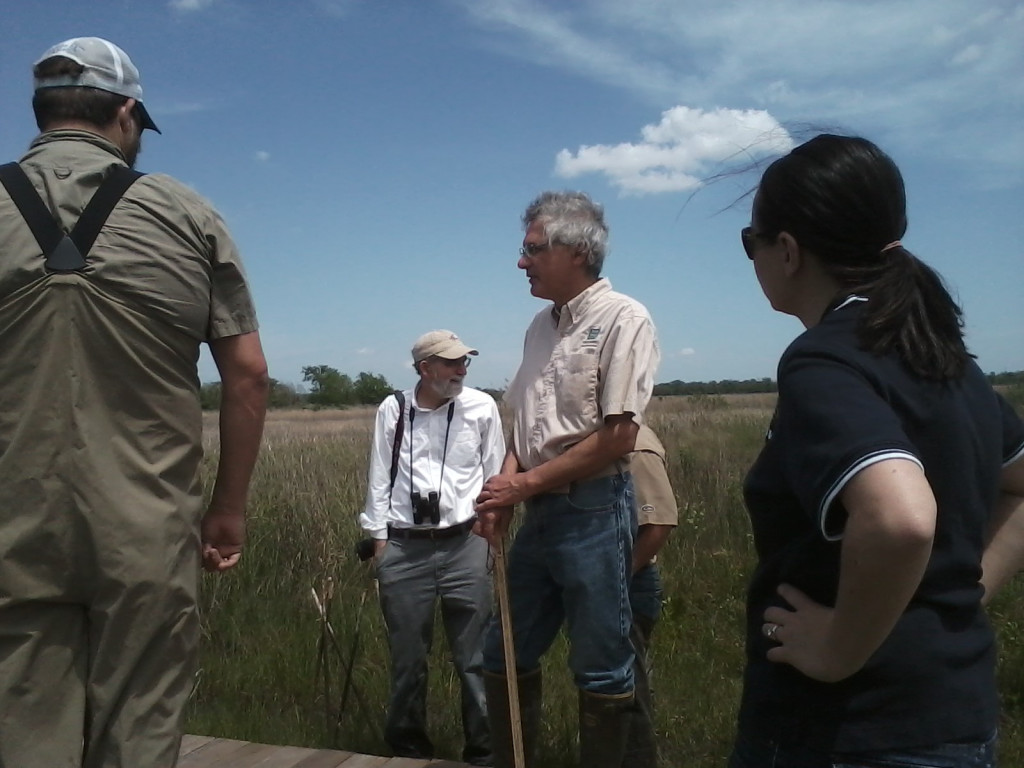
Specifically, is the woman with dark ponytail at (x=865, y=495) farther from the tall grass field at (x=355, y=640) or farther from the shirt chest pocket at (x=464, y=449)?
the shirt chest pocket at (x=464, y=449)

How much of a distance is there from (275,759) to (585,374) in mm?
1836

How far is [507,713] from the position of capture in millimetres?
3010

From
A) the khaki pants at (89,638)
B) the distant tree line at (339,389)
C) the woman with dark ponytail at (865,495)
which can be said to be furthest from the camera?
the distant tree line at (339,389)

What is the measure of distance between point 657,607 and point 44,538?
100 inches

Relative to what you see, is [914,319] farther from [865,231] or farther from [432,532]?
[432,532]

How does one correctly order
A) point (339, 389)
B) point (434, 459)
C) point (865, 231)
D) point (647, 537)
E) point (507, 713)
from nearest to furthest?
1. point (865, 231)
2. point (507, 713)
3. point (647, 537)
4. point (434, 459)
5. point (339, 389)

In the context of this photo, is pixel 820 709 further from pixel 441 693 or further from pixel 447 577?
pixel 441 693

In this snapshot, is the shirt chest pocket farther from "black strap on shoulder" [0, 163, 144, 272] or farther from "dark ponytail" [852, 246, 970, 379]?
"dark ponytail" [852, 246, 970, 379]

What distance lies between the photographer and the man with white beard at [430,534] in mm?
4152

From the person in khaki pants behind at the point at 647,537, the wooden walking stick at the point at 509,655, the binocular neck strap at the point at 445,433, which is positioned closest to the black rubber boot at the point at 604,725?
the wooden walking stick at the point at 509,655

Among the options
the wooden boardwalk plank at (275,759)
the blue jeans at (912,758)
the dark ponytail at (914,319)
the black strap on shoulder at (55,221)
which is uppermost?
the black strap on shoulder at (55,221)

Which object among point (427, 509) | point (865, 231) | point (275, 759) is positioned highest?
point (865, 231)

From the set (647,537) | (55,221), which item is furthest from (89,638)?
(647,537)

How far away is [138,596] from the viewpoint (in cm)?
195
